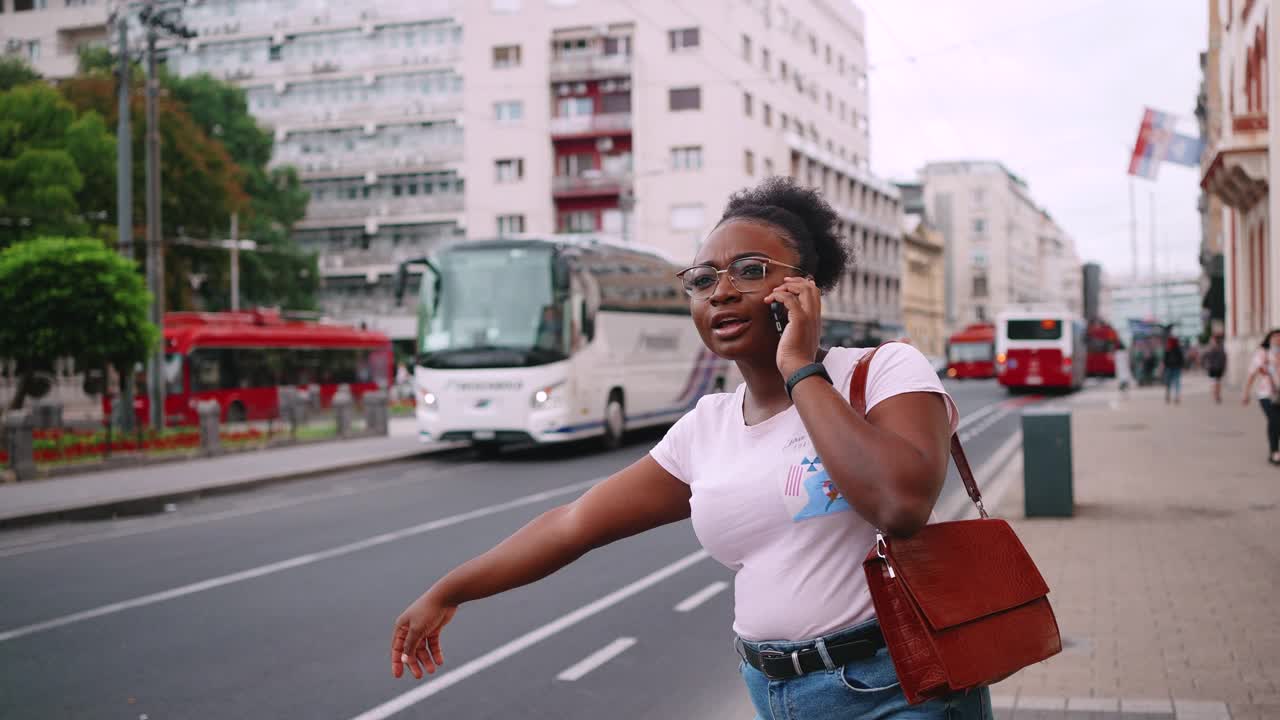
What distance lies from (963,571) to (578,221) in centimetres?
6406

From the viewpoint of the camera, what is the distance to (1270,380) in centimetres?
1521

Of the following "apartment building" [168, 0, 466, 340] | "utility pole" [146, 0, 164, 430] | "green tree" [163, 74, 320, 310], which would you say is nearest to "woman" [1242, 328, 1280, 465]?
"utility pole" [146, 0, 164, 430]

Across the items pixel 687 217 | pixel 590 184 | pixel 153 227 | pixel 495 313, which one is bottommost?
pixel 495 313

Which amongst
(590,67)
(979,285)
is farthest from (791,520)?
(979,285)

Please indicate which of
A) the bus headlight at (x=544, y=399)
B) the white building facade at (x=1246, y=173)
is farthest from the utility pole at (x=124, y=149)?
the white building facade at (x=1246, y=173)

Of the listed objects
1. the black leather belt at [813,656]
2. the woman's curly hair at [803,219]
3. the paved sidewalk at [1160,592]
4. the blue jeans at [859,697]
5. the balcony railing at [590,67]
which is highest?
the balcony railing at [590,67]

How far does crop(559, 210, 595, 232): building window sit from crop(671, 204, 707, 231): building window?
475cm

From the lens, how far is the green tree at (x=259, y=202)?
57656 millimetres

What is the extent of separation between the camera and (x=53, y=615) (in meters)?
8.34

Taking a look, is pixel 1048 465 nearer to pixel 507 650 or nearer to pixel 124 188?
pixel 507 650

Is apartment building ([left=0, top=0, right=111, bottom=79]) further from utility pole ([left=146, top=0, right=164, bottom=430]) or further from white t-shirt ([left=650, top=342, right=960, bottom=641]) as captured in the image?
white t-shirt ([left=650, top=342, right=960, bottom=641])

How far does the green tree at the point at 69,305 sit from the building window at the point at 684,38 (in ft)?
148

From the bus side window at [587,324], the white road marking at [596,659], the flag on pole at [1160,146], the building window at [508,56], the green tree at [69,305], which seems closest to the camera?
the white road marking at [596,659]

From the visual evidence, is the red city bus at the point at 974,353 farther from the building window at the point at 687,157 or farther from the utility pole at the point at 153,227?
the utility pole at the point at 153,227
